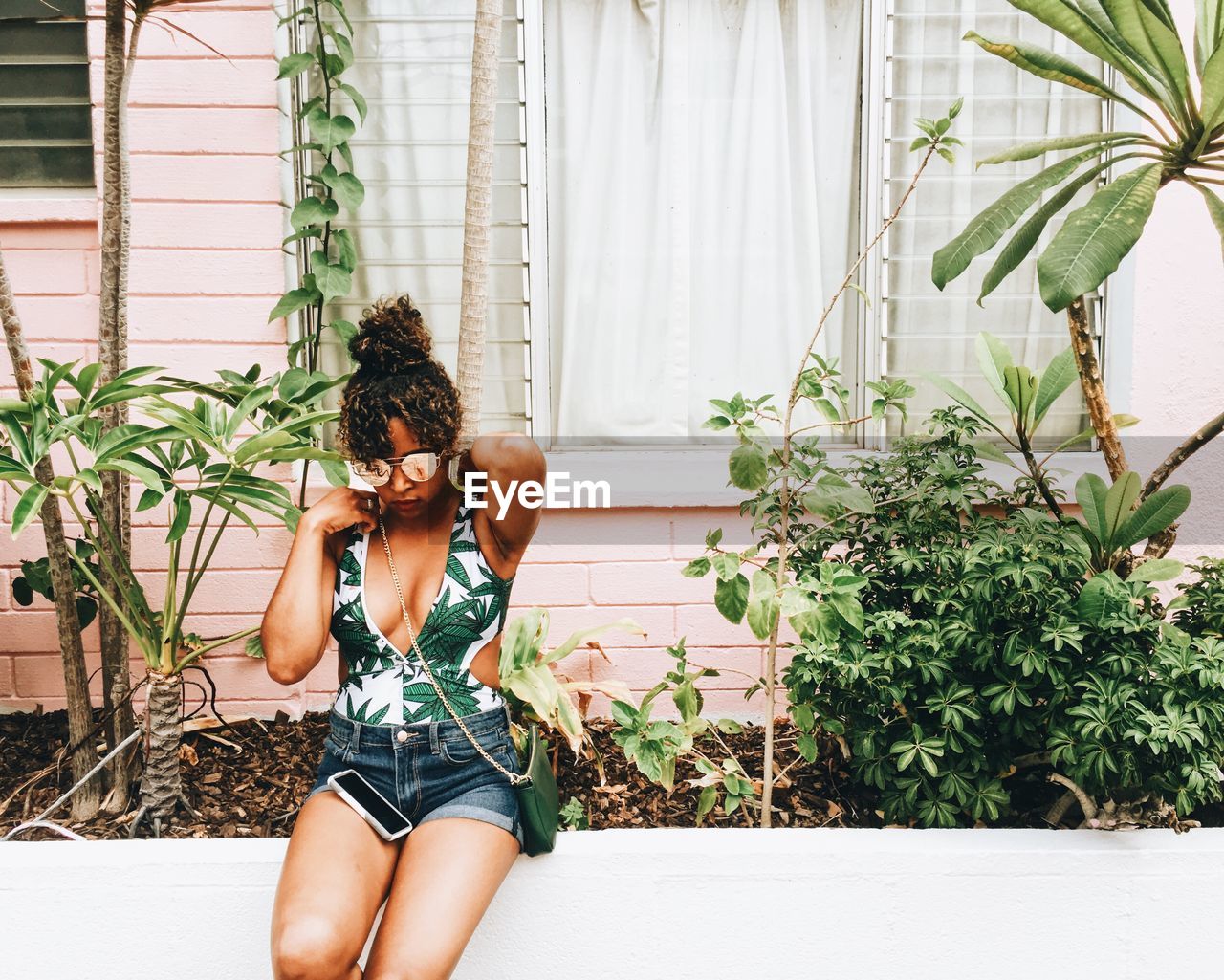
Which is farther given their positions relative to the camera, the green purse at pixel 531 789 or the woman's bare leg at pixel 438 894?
the green purse at pixel 531 789

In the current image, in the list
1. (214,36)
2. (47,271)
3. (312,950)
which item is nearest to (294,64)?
(214,36)

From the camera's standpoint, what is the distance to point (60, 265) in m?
3.10

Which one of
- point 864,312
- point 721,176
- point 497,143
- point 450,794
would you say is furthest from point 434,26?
point 450,794

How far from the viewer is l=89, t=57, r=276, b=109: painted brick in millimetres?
3033

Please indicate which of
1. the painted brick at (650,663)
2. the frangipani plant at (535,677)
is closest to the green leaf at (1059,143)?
the frangipani plant at (535,677)

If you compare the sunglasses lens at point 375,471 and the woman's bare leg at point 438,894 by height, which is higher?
the sunglasses lens at point 375,471

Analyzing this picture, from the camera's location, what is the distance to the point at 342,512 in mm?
2166

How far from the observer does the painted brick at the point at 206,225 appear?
308cm

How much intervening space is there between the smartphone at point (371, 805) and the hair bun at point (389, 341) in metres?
0.83

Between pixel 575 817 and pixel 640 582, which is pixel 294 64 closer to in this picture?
pixel 640 582

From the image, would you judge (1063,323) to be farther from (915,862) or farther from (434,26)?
(434,26)

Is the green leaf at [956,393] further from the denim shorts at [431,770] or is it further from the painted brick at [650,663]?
the denim shorts at [431,770]

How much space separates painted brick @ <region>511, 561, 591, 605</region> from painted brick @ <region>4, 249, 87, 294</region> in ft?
5.29

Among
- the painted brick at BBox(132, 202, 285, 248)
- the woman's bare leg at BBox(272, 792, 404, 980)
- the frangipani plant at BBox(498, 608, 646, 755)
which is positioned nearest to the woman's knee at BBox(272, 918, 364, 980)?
the woman's bare leg at BBox(272, 792, 404, 980)
